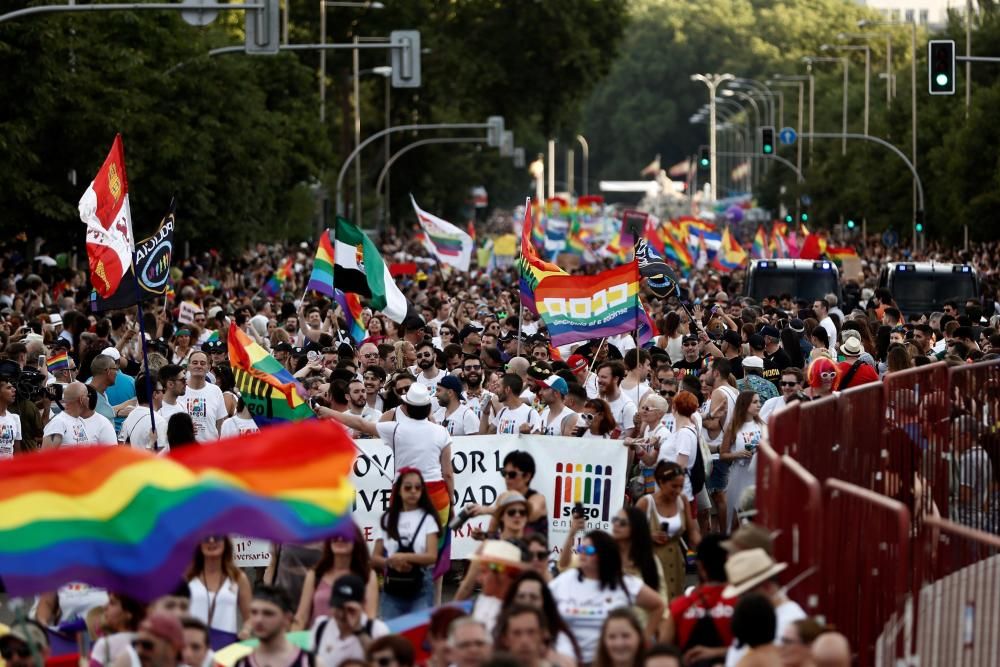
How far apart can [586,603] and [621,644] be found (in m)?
1.04

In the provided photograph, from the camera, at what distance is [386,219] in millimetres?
79375

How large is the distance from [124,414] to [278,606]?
7.92 meters

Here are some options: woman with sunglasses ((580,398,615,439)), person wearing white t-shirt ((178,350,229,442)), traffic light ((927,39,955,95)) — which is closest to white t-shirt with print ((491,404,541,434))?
woman with sunglasses ((580,398,615,439))

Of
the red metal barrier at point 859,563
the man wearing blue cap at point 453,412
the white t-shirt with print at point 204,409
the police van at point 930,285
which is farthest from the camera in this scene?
the police van at point 930,285

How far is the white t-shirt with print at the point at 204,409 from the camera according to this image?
1562cm

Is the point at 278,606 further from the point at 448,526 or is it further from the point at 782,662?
the point at 448,526

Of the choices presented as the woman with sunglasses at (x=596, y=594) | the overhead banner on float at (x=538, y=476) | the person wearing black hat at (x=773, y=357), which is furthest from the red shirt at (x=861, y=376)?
the woman with sunglasses at (x=596, y=594)

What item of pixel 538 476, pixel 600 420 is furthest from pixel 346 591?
pixel 600 420

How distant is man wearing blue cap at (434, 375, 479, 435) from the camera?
15216 mm

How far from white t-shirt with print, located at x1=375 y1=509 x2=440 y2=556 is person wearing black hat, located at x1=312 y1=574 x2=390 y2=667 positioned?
86.5 inches

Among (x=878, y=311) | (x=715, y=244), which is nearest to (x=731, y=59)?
(x=715, y=244)

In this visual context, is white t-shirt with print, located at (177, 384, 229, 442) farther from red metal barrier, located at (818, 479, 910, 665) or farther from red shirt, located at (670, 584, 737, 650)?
red metal barrier, located at (818, 479, 910, 665)

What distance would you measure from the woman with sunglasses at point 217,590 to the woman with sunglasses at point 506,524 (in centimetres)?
108

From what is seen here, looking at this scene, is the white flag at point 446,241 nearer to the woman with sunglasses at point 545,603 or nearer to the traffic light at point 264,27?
the traffic light at point 264,27
